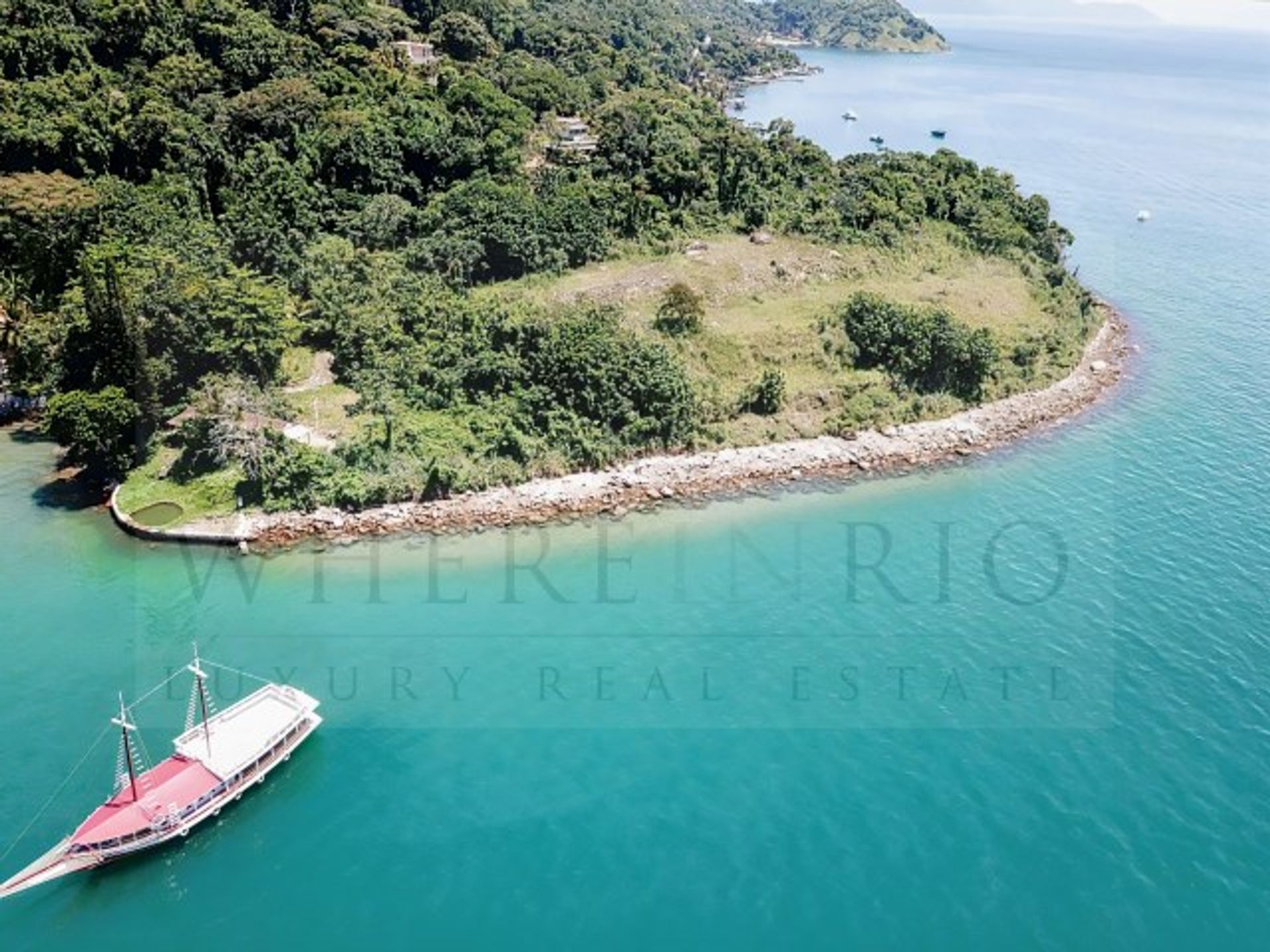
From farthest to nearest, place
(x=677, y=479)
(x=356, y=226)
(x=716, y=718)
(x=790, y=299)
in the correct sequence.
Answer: (x=356, y=226) < (x=790, y=299) < (x=677, y=479) < (x=716, y=718)

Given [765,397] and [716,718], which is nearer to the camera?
[716,718]

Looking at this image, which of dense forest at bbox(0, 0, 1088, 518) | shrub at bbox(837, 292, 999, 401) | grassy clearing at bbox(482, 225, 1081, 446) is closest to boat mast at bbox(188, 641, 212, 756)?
dense forest at bbox(0, 0, 1088, 518)

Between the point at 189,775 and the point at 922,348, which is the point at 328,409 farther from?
the point at 922,348

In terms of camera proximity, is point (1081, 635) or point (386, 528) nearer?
point (1081, 635)

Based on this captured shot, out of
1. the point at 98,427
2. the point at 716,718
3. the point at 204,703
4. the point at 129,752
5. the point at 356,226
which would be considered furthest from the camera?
the point at 356,226

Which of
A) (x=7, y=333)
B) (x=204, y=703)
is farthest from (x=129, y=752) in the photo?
(x=7, y=333)

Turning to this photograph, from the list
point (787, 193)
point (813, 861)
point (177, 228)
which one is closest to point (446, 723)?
point (813, 861)

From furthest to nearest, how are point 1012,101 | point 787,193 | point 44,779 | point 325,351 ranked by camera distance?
1. point 1012,101
2. point 787,193
3. point 325,351
4. point 44,779

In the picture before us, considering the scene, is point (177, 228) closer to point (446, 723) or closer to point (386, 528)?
point (386, 528)
